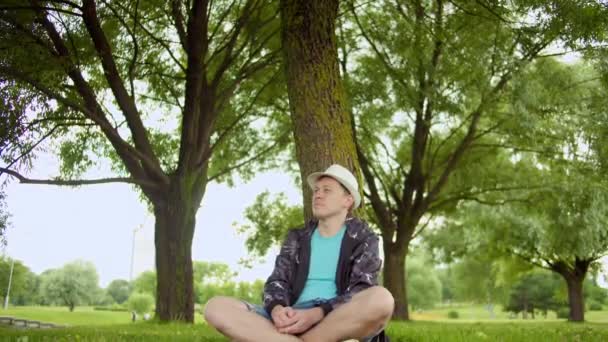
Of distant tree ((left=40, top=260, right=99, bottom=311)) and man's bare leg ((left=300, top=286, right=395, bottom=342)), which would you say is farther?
distant tree ((left=40, top=260, right=99, bottom=311))

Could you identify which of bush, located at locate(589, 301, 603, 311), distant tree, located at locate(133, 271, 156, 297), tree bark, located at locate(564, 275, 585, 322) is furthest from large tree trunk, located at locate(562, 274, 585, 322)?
distant tree, located at locate(133, 271, 156, 297)

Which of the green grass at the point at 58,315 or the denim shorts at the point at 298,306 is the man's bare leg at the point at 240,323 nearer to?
the denim shorts at the point at 298,306

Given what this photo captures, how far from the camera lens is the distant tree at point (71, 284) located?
34.1 metres

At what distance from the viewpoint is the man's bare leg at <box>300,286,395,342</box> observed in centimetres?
392

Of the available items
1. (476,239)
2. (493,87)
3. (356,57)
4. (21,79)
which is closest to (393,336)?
(21,79)

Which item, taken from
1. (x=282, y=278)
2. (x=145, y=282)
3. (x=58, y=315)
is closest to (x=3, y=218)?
(x=282, y=278)

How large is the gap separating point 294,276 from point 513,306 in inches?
2093

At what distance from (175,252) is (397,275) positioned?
840 cm

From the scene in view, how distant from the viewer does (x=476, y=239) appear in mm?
27125

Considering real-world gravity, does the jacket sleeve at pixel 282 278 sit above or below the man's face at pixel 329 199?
below

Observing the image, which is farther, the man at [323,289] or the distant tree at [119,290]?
the distant tree at [119,290]

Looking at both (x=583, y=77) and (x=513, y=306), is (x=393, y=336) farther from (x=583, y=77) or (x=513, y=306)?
(x=513, y=306)

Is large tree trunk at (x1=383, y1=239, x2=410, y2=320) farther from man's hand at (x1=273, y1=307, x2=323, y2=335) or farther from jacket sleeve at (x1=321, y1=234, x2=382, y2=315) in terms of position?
man's hand at (x1=273, y1=307, x2=323, y2=335)

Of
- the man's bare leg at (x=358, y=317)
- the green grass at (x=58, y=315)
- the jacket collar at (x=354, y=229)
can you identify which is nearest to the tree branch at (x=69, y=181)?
the jacket collar at (x=354, y=229)
